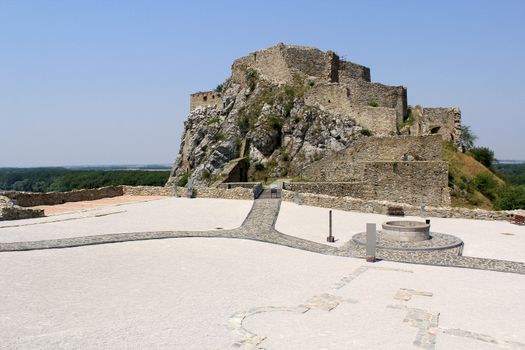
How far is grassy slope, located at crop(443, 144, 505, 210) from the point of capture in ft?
84.8

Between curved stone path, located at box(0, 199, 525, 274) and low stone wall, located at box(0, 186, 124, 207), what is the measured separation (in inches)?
463

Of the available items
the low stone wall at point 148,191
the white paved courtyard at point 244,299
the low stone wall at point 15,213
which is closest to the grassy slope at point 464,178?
the white paved courtyard at point 244,299

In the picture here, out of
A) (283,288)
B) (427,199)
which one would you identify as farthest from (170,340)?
(427,199)

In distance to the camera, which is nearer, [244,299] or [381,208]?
[244,299]

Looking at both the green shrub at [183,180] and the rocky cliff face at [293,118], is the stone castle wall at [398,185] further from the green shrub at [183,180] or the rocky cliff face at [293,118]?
the green shrub at [183,180]

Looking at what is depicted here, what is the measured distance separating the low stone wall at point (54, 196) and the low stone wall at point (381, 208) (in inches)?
497

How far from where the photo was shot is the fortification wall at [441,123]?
106 feet

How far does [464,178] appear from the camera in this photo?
1075 inches

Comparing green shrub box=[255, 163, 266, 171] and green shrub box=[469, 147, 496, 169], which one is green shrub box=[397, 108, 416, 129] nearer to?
green shrub box=[469, 147, 496, 169]

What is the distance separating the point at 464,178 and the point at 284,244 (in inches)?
724

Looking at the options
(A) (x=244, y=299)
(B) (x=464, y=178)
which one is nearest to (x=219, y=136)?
(B) (x=464, y=178)

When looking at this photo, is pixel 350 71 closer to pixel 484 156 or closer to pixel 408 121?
pixel 408 121

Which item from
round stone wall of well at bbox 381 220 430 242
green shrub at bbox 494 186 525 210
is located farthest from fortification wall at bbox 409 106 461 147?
round stone wall of well at bbox 381 220 430 242

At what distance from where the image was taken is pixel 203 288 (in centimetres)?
905
